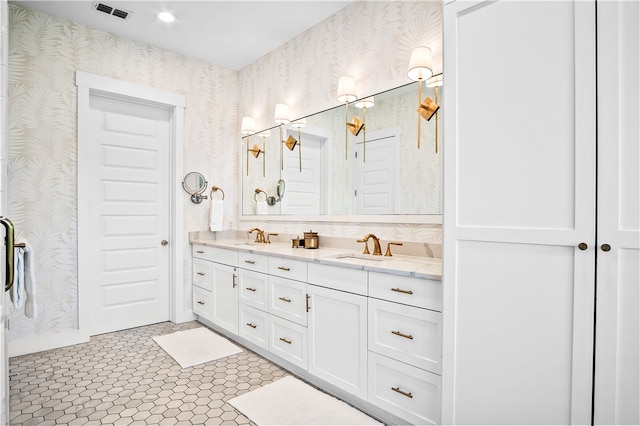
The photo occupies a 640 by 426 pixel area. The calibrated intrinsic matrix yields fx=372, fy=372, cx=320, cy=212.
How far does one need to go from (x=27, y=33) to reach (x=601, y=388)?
164 inches

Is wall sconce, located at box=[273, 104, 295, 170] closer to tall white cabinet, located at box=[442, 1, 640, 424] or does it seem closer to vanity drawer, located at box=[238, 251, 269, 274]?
vanity drawer, located at box=[238, 251, 269, 274]

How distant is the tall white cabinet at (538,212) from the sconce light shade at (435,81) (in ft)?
2.40

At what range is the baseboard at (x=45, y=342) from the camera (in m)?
2.87

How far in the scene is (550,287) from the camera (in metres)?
1.34

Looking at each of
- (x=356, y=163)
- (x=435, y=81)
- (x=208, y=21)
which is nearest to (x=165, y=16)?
(x=208, y=21)

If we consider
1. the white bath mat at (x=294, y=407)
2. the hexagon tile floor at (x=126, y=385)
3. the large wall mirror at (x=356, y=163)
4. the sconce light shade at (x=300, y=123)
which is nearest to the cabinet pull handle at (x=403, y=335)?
the white bath mat at (x=294, y=407)

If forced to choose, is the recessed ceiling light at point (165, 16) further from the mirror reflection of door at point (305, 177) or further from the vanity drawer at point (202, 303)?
the vanity drawer at point (202, 303)

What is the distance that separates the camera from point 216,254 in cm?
339

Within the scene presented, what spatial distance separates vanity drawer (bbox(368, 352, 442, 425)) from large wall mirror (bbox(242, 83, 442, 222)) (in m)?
0.98

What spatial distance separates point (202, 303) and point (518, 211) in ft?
9.99

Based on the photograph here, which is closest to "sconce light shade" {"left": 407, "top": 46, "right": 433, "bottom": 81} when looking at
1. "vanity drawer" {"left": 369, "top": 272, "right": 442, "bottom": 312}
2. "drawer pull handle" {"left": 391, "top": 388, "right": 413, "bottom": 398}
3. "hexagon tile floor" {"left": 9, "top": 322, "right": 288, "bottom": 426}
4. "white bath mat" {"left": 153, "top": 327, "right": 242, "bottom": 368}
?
"vanity drawer" {"left": 369, "top": 272, "right": 442, "bottom": 312}

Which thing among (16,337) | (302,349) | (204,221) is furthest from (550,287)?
(16,337)

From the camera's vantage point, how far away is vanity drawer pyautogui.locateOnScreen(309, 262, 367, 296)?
2.05 metres

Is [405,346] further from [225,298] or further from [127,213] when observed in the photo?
[127,213]
